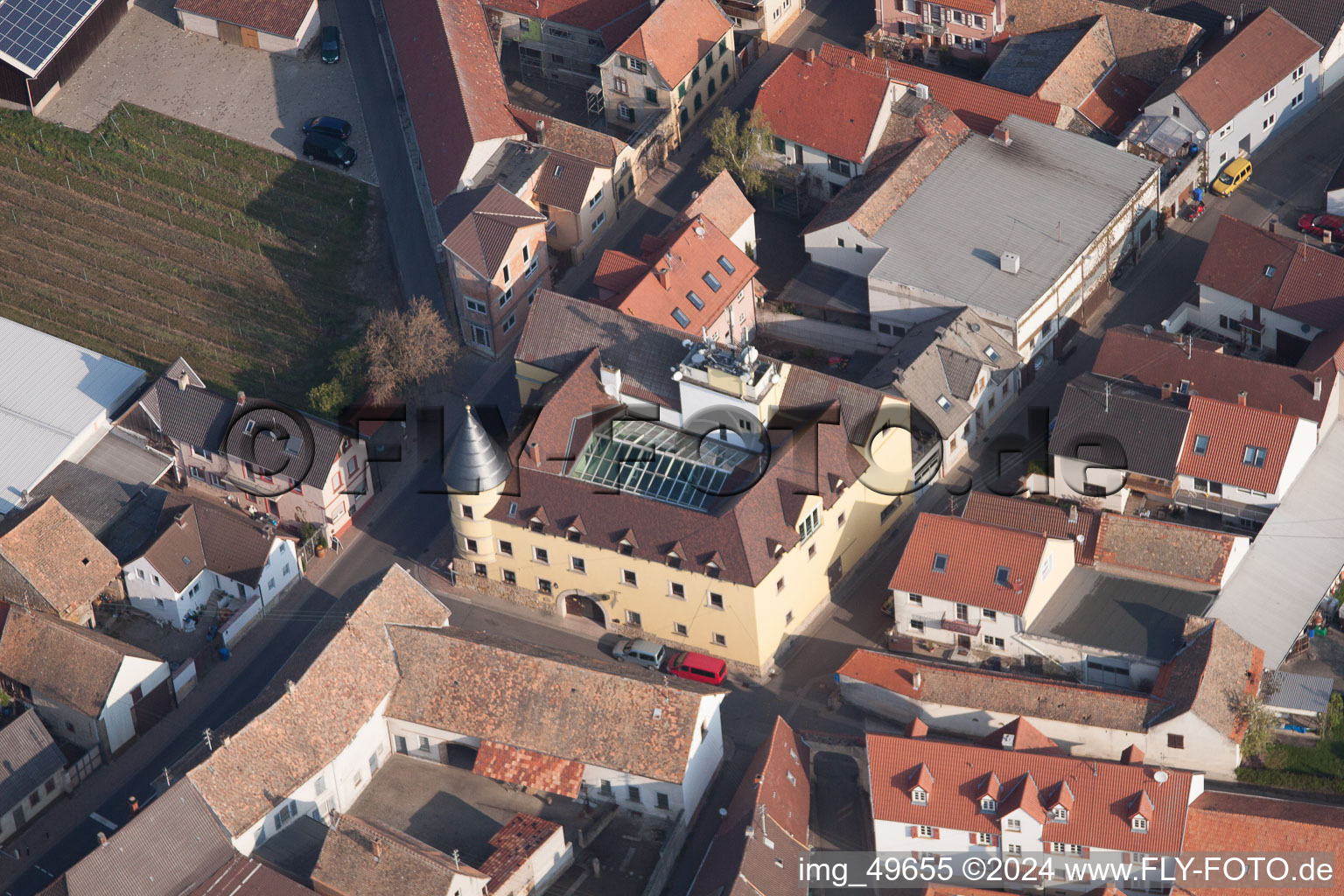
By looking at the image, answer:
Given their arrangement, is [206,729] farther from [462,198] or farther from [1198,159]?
[1198,159]

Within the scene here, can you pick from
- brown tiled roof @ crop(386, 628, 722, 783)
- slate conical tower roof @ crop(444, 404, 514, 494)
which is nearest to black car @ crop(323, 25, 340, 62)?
slate conical tower roof @ crop(444, 404, 514, 494)

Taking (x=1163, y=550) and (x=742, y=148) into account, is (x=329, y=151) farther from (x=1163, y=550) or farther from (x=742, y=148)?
(x=1163, y=550)

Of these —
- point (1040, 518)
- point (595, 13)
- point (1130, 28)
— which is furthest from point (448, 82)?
point (1040, 518)

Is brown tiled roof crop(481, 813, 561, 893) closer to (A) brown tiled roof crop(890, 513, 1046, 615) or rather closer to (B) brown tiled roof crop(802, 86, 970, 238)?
(A) brown tiled roof crop(890, 513, 1046, 615)

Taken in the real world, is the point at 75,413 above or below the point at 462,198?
below

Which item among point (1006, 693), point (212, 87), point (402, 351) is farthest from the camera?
point (212, 87)

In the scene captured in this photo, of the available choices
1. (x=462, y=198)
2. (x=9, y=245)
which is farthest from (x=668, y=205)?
(x=9, y=245)

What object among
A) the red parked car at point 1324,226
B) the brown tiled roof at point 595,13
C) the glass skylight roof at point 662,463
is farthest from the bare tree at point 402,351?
the red parked car at point 1324,226
